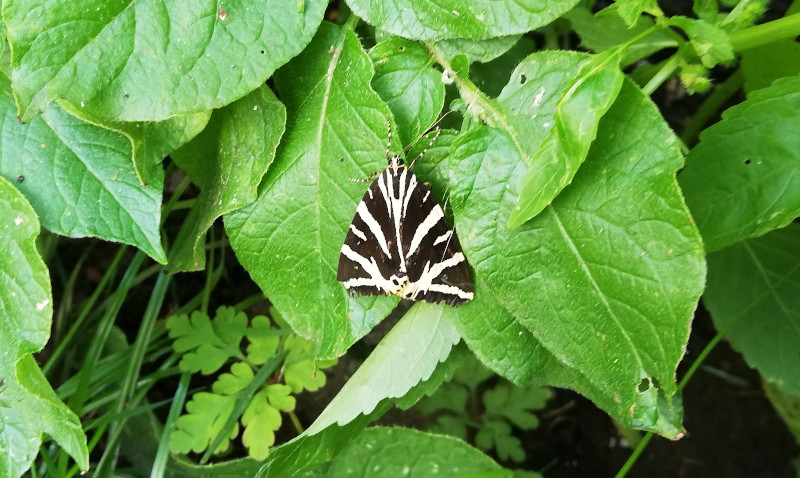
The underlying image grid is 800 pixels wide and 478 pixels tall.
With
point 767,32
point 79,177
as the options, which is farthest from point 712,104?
point 79,177

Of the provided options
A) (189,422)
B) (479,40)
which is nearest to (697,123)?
(479,40)

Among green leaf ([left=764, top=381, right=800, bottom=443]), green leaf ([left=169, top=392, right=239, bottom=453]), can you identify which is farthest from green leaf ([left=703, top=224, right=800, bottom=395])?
green leaf ([left=169, top=392, right=239, bottom=453])

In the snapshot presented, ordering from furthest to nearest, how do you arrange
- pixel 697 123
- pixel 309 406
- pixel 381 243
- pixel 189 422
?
1. pixel 309 406
2. pixel 697 123
3. pixel 189 422
4. pixel 381 243

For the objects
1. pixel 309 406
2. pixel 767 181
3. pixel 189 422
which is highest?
pixel 767 181

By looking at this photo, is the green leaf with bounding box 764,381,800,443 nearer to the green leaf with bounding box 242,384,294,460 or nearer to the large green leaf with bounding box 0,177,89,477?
the green leaf with bounding box 242,384,294,460

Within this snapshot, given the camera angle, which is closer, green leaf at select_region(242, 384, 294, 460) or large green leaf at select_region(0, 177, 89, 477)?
large green leaf at select_region(0, 177, 89, 477)

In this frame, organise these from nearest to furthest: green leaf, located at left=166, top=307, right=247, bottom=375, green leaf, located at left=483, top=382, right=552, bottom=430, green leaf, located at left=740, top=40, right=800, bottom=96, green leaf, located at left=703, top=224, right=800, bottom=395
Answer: green leaf, located at left=740, top=40, right=800, bottom=96 → green leaf, located at left=703, top=224, right=800, bottom=395 → green leaf, located at left=166, top=307, right=247, bottom=375 → green leaf, located at left=483, top=382, right=552, bottom=430

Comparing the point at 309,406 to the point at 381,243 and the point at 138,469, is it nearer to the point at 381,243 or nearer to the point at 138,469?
the point at 138,469

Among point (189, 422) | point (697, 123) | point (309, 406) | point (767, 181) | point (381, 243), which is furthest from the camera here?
point (309, 406)
